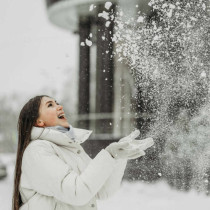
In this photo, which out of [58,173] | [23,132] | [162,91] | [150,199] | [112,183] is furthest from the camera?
[150,199]

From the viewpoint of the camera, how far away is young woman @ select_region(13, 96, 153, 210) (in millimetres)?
1237

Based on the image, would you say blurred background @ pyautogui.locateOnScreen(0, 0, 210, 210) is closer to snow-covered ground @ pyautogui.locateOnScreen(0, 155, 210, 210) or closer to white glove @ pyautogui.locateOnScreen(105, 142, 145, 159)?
snow-covered ground @ pyautogui.locateOnScreen(0, 155, 210, 210)

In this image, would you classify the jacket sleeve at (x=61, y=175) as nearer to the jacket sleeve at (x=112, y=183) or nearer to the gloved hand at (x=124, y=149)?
the gloved hand at (x=124, y=149)

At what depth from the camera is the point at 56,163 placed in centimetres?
125

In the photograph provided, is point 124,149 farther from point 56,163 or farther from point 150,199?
point 150,199

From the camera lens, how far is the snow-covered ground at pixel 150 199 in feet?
11.5

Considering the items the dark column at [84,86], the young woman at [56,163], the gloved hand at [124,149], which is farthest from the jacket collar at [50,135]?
the dark column at [84,86]

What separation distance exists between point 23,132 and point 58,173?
19 centimetres

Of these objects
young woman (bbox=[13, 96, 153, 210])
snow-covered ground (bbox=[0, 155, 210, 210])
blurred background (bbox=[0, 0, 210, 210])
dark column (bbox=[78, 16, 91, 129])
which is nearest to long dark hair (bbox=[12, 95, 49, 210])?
young woman (bbox=[13, 96, 153, 210])

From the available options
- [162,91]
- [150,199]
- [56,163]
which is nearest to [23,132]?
[56,163]

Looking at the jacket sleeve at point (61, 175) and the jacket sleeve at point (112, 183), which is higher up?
the jacket sleeve at point (61, 175)

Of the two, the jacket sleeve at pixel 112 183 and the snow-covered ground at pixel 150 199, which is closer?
the jacket sleeve at pixel 112 183

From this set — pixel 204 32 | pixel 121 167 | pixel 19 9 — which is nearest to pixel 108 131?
pixel 204 32

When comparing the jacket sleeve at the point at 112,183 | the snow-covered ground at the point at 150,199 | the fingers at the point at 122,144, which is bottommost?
the snow-covered ground at the point at 150,199
